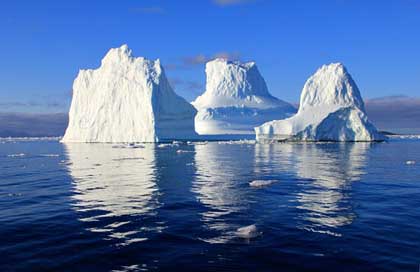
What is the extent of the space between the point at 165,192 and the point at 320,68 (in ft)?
233

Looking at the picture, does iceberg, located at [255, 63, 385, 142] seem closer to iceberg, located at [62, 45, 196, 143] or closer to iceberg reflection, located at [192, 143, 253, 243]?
iceberg, located at [62, 45, 196, 143]

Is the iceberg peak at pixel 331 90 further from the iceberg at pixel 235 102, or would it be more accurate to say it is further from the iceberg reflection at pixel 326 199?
the iceberg reflection at pixel 326 199

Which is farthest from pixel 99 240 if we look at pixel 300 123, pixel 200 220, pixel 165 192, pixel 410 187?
pixel 300 123

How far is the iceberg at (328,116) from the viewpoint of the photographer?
72.8 metres

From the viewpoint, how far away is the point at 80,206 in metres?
14.5

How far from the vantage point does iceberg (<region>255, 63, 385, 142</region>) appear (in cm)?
7281

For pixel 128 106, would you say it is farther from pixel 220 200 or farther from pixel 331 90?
pixel 220 200

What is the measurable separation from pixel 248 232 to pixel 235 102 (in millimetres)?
127851

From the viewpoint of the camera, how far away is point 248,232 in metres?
10.2

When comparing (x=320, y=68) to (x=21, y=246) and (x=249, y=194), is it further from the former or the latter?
(x=21, y=246)

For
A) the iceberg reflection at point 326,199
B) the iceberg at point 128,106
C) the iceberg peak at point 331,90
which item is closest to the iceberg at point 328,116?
the iceberg peak at point 331,90

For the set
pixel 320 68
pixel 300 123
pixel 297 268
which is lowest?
pixel 297 268

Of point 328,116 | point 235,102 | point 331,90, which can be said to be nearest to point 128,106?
point 328,116

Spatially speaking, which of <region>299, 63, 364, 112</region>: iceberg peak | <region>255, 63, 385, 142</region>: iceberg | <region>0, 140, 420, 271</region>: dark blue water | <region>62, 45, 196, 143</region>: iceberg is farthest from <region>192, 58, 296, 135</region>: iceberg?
<region>0, 140, 420, 271</region>: dark blue water
